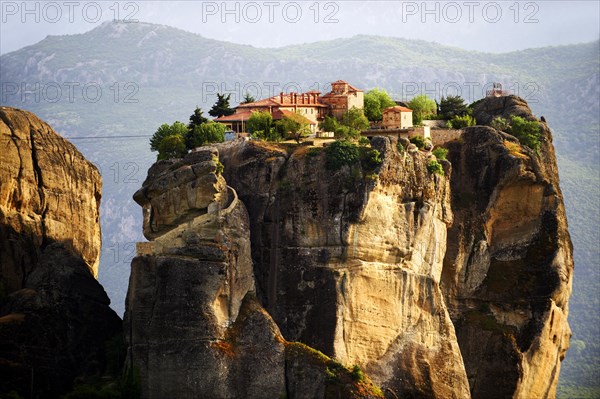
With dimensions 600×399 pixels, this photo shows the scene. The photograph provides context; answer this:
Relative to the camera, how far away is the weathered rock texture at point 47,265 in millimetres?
101875

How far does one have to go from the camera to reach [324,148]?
103688mm

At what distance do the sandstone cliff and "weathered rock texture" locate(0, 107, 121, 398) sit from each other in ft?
17.8

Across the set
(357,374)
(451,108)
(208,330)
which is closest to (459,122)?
(451,108)

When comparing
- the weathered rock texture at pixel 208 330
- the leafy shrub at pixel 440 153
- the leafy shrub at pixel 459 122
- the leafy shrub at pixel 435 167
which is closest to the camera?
the weathered rock texture at pixel 208 330

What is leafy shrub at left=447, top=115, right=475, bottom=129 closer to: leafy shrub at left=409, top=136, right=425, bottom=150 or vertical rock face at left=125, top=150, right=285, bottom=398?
leafy shrub at left=409, top=136, right=425, bottom=150

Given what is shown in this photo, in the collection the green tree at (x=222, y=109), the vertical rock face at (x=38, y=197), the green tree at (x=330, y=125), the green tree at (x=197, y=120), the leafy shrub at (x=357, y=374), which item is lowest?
the leafy shrub at (x=357, y=374)

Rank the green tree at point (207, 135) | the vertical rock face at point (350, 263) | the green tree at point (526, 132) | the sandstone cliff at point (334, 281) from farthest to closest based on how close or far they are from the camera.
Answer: the green tree at point (526, 132)
the green tree at point (207, 135)
the vertical rock face at point (350, 263)
the sandstone cliff at point (334, 281)

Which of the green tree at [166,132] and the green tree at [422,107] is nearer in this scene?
the green tree at [166,132]

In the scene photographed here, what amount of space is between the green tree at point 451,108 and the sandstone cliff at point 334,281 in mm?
5627

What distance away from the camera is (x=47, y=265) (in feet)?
348

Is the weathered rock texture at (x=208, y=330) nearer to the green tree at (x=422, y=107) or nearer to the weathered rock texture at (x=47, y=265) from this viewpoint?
the weathered rock texture at (x=47, y=265)

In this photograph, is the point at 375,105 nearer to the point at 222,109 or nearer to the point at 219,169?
the point at 222,109

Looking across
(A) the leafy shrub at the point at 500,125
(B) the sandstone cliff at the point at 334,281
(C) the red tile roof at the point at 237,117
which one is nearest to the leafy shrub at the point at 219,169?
(B) the sandstone cliff at the point at 334,281

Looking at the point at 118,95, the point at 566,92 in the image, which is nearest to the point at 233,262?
the point at 118,95
